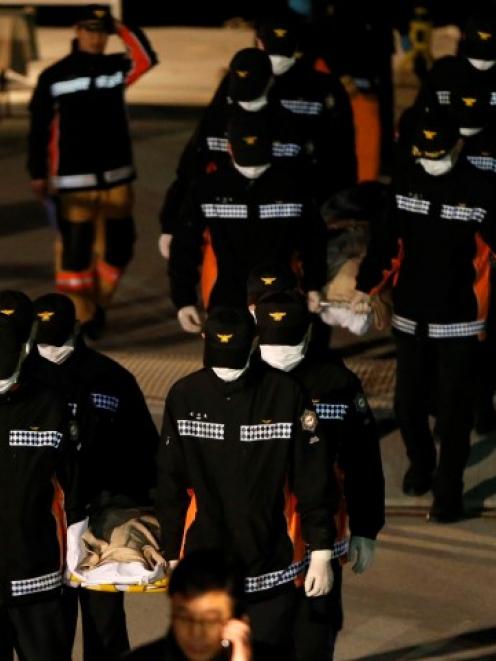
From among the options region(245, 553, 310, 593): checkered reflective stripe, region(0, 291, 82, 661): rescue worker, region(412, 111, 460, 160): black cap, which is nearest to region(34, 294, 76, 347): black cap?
region(0, 291, 82, 661): rescue worker

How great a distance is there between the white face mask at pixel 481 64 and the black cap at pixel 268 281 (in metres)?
3.52

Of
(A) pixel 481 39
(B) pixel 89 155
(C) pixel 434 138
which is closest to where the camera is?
(C) pixel 434 138

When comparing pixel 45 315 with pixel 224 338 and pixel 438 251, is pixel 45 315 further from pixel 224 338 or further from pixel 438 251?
pixel 438 251

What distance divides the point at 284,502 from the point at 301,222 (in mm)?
2801

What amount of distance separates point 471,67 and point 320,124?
975 millimetres

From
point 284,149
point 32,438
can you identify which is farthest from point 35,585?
point 284,149

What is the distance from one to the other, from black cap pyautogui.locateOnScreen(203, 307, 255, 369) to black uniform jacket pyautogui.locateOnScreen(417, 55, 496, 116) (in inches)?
183

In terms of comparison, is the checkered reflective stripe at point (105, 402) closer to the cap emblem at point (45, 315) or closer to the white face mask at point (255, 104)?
the cap emblem at point (45, 315)

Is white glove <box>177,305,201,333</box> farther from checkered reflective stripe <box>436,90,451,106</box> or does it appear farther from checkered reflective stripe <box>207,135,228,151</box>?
checkered reflective stripe <box>436,90,451,106</box>

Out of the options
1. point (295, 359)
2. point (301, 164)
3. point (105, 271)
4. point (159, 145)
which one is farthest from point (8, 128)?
point (295, 359)

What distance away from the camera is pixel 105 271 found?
12.6 metres

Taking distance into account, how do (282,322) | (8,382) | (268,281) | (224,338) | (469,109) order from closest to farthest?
1. (8,382)
2. (224,338)
3. (282,322)
4. (268,281)
5. (469,109)

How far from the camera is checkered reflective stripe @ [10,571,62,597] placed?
6.97 meters

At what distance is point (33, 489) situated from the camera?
6918 millimetres
